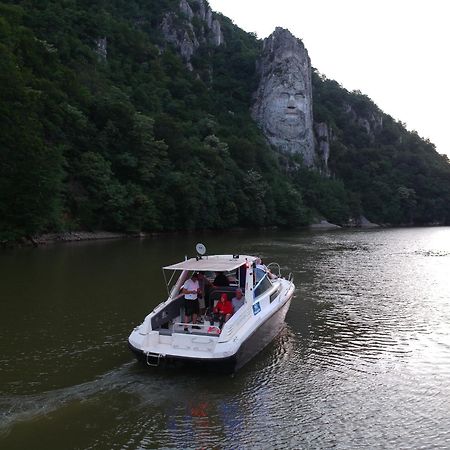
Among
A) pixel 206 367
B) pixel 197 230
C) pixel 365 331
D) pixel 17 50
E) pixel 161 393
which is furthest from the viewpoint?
pixel 197 230

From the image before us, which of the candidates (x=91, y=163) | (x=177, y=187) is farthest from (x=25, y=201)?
(x=177, y=187)

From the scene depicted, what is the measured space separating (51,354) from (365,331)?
885 centimetres

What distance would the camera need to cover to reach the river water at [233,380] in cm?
773

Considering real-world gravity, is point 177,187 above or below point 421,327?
above

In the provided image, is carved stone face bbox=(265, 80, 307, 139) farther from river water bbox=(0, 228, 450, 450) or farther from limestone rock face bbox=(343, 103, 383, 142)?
river water bbox=(0, 228, 450, 450)

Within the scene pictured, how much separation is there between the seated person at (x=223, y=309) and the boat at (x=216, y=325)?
0.09 metres

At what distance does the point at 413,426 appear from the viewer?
27.2 ft

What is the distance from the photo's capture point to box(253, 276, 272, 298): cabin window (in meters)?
12.9

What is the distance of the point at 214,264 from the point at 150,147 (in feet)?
152

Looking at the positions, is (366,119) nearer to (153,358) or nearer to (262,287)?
(262,287)

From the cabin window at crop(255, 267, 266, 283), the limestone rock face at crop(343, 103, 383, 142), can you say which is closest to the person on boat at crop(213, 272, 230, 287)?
the cabin window at crop(255, 267, 266, 283)

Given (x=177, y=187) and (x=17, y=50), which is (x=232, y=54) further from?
(x=17, y=50)

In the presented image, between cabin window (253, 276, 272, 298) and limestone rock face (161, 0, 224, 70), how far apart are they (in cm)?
10407

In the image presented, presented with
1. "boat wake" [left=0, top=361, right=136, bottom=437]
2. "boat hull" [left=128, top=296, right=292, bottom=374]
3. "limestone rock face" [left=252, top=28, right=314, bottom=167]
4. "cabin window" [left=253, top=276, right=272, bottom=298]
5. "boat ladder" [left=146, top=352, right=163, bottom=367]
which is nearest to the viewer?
"boat wake" [left=0, top=361, right=136, bottom=437]
